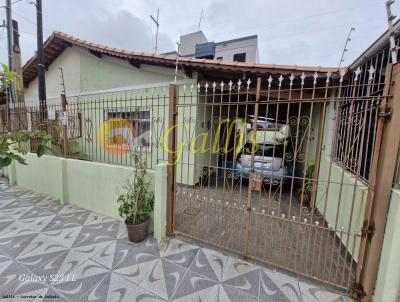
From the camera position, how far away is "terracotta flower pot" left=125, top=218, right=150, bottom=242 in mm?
2918

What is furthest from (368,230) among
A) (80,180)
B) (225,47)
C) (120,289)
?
(225,47)

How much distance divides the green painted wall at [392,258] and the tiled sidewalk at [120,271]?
0.47 metres

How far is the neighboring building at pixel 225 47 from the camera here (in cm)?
1257

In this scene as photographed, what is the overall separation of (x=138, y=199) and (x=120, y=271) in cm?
97

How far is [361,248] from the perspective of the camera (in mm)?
2023

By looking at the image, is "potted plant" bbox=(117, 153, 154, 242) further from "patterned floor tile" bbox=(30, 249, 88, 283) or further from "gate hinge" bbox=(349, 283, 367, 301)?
"gate hinge" bbox=(349, 283, 367, 301)

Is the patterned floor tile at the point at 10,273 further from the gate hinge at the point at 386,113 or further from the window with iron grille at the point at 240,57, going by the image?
the window with iron grille at the point at 240,57

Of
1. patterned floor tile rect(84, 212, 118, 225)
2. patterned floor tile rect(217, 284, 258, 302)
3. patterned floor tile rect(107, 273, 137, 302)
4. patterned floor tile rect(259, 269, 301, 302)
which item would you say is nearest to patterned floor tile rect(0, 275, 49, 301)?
patterned floor tile rect(107, 273, 137, 302)

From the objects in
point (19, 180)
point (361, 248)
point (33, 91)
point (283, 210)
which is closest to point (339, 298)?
point (361, 248)

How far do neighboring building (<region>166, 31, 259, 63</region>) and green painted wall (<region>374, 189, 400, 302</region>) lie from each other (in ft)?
39.9

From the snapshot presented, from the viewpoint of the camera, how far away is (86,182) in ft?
13.2

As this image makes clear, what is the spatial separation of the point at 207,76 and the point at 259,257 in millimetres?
4136

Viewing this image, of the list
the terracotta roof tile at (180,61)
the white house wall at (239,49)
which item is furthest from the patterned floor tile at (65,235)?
the white house wall at (239,49)

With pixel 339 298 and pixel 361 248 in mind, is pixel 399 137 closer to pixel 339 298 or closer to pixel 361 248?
pixel 361 248
